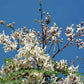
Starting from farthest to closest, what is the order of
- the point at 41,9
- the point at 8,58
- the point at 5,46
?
1. the point at 41,9
2. the point at 5,46
3. the point at 8,58

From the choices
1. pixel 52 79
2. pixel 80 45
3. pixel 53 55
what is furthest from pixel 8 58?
pixel 80 45

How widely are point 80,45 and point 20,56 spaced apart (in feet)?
8.55

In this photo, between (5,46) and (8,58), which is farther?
(5,46)

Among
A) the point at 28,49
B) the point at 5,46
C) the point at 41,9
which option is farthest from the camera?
the point at 41,9

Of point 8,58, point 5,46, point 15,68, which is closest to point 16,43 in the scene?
point 5,46

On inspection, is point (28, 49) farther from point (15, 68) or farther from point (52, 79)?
point (52, 79)

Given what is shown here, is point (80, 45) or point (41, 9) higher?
point (41, 9)

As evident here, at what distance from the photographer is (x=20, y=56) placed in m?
5.80

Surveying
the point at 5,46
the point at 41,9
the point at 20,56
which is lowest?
the point at 20,56

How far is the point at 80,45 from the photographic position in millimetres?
7539

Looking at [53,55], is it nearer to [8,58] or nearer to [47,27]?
[47,27]

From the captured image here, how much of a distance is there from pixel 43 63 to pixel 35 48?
44cm

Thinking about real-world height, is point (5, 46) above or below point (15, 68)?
above

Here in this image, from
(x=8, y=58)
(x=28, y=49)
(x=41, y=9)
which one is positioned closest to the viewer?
(x=28, y=49)
